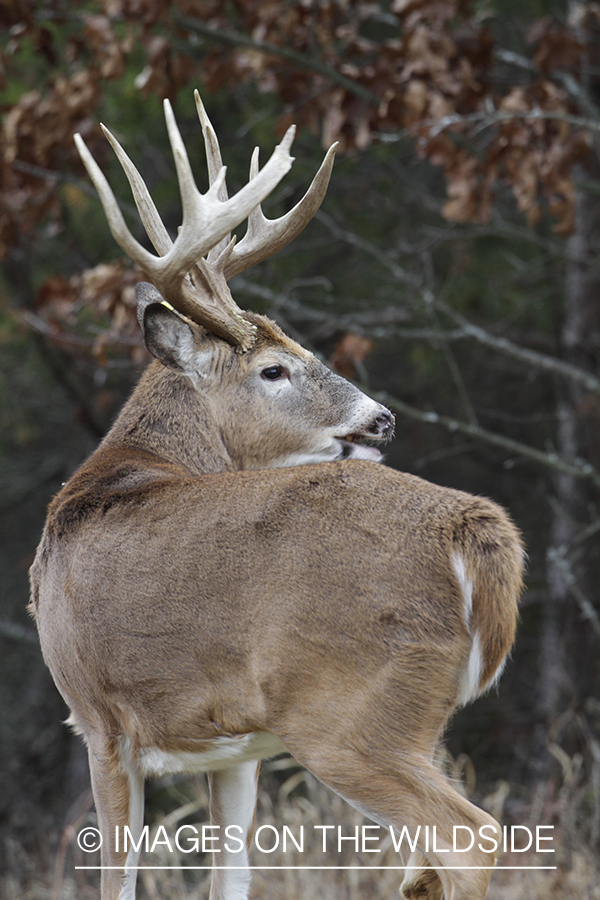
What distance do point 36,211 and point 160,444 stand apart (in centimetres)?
441

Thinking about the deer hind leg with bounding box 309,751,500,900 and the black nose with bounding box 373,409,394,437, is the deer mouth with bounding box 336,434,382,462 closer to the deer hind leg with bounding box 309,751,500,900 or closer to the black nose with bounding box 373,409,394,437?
the black nose with bounding box 373,409,394,437

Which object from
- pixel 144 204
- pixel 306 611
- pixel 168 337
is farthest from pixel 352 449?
pixel 306 611

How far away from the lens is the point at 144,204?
155 inches

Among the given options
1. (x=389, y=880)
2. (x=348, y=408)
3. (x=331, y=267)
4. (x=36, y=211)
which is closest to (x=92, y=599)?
(x=348, y=408)

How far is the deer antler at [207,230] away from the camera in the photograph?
3531 millimetres

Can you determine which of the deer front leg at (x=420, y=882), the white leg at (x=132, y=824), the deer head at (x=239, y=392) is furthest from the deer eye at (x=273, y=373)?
the deer front leg at (x=420, y=882)

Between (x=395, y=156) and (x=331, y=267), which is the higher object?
(x=395, y=156)

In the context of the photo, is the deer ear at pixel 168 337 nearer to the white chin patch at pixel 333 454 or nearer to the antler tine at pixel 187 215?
the antler tine at pixel 187 215

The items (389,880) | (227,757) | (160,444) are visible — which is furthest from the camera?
(389,880)

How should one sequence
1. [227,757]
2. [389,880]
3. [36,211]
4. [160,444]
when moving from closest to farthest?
1. [227,757]
2. [160,444]
3. [389,880]
4. [36,211]

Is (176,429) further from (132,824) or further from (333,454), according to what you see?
(132,824)

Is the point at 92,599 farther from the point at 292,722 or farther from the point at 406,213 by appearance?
the point at 406,213

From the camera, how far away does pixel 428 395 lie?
37.5ft

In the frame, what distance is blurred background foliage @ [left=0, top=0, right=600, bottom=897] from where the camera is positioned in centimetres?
649
